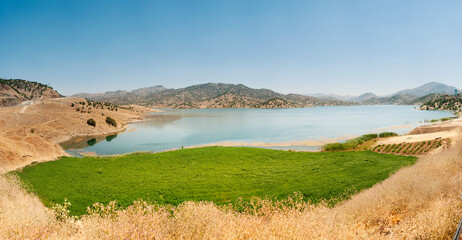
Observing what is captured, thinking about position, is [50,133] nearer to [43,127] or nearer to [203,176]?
[43,127]

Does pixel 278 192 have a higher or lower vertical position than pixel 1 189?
lower

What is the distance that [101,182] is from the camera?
16.9 metres

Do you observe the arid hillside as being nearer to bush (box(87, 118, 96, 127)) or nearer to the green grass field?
bush (box(87, 118, 96, 127))

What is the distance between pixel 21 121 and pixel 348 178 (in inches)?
2805

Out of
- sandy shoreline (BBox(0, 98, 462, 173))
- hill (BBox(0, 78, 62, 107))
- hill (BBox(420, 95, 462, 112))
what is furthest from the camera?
hill (BBox(420, 95, 462, 112))

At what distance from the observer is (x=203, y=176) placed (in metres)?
18.3

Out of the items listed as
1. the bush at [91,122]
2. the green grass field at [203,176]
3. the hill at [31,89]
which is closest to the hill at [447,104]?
the green grass field at [203,176]

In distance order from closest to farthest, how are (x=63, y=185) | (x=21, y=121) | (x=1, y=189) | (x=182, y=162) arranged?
(x=1, y=189), (x=63, y=185), (x=182, y=162), (x=21, y=121)

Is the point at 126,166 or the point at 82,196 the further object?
the point at 126,166

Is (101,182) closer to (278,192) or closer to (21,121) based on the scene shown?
(278,192)

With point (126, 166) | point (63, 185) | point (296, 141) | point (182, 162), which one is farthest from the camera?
point (296, 141)

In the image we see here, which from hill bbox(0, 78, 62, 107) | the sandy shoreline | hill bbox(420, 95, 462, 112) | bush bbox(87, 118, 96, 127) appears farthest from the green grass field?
hill bbox(420, 95, 462, 112)

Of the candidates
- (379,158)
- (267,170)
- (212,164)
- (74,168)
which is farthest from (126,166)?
(379,158)

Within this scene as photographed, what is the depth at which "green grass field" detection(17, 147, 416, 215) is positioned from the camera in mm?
14289
